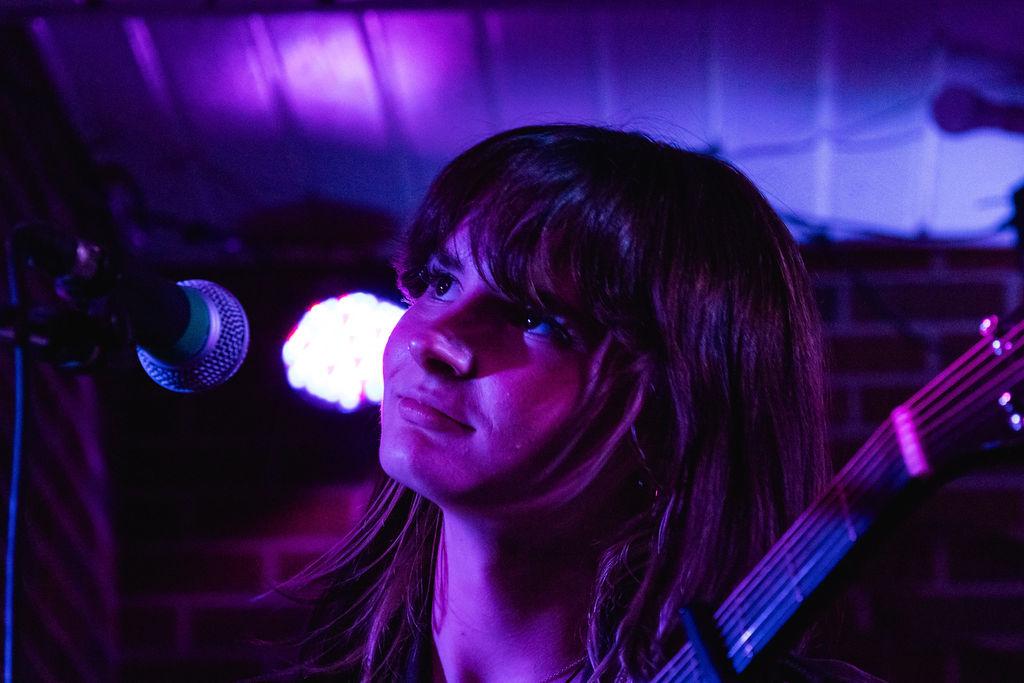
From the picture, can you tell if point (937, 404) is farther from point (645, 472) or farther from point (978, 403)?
point (645, 472)

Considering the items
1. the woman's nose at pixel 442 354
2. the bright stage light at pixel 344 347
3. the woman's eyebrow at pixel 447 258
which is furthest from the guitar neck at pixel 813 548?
the bright stage light at pixel 344 347

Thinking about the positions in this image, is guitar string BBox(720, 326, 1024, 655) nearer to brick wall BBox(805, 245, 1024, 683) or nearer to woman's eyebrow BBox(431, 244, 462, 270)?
woman's eyebrow BBox(431, 244, 462, 270)

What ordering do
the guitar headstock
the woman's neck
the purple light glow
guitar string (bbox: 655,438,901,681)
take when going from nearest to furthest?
the guitar headstock < guitar string (bbox: 655,438,901,681) < the woman's neck < the purple light glow

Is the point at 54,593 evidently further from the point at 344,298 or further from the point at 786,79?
the point at 786,79

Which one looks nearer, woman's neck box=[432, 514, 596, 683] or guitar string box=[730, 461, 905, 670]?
guitar string box=[730, 461, 905, 670]

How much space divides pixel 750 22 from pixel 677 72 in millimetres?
145

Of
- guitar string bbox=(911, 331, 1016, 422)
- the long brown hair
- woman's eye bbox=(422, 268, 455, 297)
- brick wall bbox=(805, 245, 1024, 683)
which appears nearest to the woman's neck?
the long brown hair

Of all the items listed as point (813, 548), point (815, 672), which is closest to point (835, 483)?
point (813, 548)

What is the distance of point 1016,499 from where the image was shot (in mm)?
1837

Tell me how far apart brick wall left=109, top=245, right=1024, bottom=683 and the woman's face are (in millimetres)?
858

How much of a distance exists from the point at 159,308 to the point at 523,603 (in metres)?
0.50

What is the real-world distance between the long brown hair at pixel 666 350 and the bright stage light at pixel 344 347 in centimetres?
61

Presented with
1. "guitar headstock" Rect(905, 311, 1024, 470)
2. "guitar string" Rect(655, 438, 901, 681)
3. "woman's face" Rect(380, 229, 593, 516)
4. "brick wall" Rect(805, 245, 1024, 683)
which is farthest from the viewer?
"brick wall" Rect(805, 245, 1024, 683)

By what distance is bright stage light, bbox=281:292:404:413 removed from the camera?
1.71 metres
